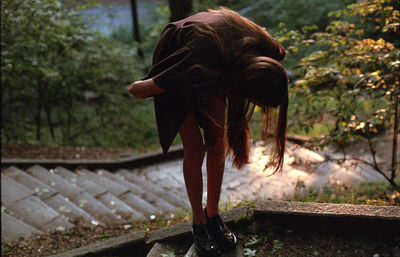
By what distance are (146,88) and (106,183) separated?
397cm

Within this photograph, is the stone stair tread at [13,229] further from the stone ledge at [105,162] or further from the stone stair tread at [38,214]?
the stone ledge at [105,162]

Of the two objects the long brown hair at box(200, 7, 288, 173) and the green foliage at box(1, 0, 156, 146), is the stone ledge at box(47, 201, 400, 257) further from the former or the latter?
the green foliage at box(1, 0, 156, 146)

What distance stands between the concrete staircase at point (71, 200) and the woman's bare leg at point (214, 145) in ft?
5.93

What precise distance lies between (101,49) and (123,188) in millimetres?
3757

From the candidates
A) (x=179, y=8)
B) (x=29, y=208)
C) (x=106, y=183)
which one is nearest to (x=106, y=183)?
(x=106, y=183)

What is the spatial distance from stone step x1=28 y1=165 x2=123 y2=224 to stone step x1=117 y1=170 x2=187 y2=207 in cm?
96

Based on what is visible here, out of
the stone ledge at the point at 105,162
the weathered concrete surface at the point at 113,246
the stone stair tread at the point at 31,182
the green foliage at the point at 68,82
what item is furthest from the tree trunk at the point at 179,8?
the weathered concrete surface at the point at 113,246

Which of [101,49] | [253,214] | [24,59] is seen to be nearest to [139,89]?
[253,214]

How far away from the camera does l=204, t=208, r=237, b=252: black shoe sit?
2324mm

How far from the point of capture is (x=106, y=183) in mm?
5613

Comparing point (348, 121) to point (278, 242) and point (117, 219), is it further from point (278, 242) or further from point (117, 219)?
point (117, 219)

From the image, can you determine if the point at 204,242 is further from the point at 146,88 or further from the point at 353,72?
the point at 353,72

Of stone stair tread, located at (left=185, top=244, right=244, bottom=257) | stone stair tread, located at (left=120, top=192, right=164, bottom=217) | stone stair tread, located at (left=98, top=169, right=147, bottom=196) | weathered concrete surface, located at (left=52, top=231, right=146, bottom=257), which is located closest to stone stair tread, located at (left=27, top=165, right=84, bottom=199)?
stone stair tread, located at (left=120, top=192, right=164, bottom=217)

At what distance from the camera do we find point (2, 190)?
4719mm
